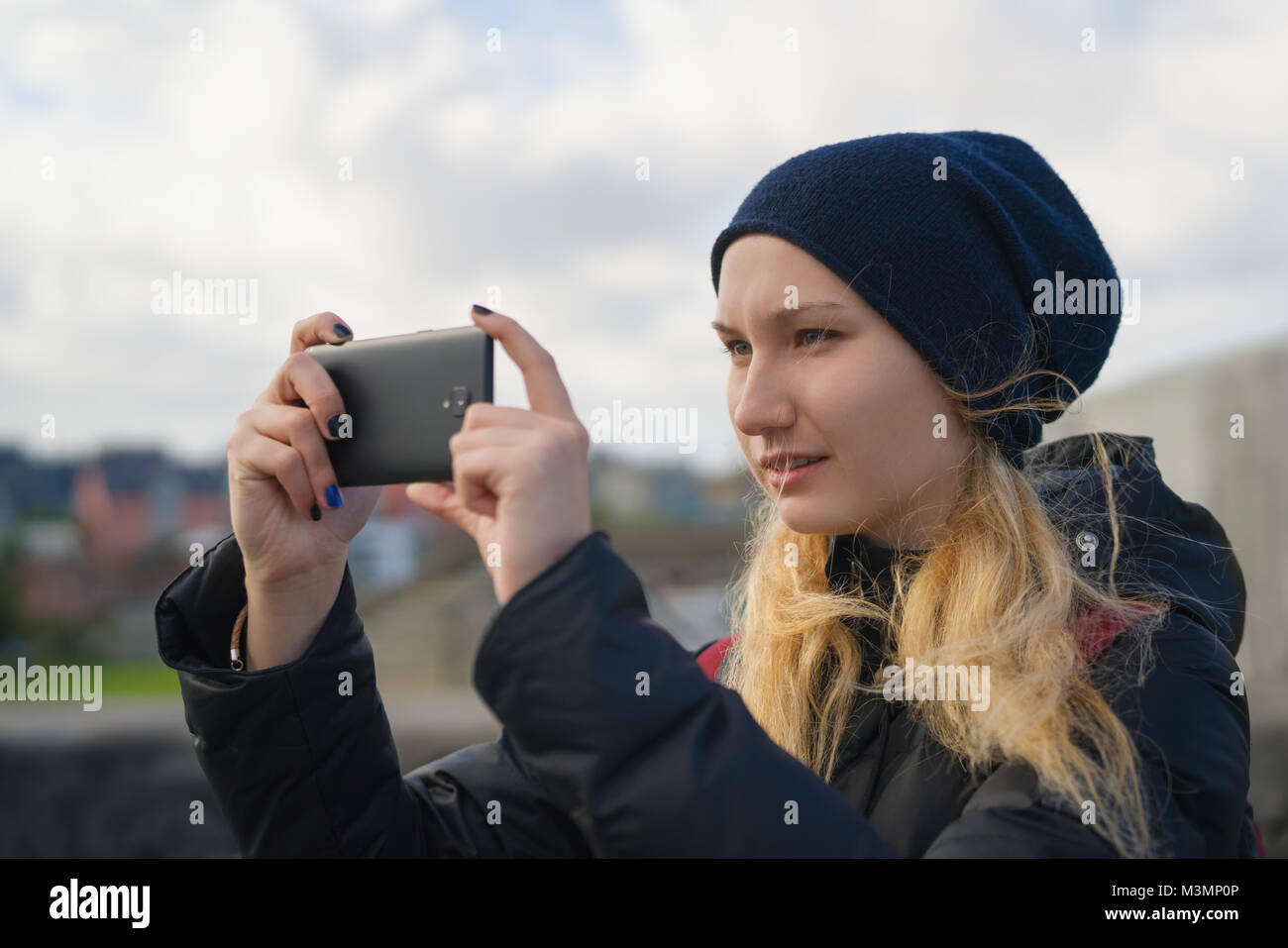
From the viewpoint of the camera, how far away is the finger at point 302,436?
1.32 meters

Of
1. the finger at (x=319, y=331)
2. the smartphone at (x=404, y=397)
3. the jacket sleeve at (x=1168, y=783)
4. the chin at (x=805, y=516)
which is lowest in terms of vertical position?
the jacket sleeve at (x=1168, y=783)

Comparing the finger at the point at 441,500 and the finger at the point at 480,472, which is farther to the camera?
the finger at the point at 441,500

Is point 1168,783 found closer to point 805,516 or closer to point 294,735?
point 805,516

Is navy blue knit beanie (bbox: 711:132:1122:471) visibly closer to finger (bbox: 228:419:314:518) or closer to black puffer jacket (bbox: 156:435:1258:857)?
black puffer jacket (bbox: 156:435:1258:857)

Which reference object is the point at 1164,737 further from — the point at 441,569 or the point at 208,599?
the point at 441,569

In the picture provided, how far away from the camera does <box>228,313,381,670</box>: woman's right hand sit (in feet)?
4.36

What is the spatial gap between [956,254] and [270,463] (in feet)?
3.82

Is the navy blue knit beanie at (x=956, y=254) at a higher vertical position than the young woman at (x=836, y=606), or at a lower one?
higher

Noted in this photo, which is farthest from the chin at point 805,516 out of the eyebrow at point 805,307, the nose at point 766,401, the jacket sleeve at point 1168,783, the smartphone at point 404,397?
the smartphone at point 404,397

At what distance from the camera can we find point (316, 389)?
1311 millimetres

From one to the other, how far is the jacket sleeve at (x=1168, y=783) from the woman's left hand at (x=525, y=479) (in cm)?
64

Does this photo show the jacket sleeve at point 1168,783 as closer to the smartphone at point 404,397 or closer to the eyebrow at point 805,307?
the eyebrow at point 805,307

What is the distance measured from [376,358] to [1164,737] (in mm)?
1161
